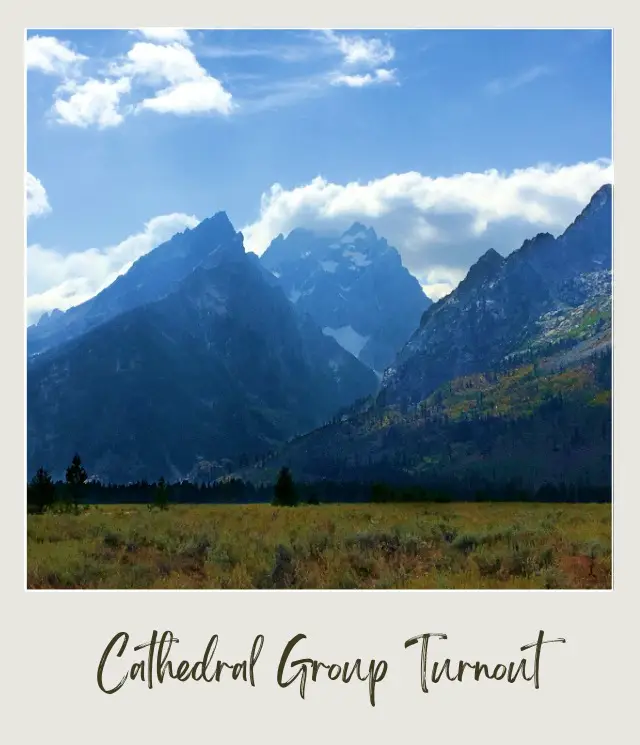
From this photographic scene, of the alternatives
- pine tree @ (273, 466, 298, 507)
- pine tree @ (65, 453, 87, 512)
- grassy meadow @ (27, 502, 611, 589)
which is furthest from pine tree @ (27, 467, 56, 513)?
pine tree @ (273, 466, 298, 507)

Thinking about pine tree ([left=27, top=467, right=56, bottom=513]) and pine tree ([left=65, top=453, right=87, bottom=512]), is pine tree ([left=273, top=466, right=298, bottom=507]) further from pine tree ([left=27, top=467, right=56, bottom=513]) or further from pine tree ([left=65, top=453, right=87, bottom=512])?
pine tree ([left=27, top=467, right=56, bottom=513])

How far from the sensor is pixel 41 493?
22.7 meters

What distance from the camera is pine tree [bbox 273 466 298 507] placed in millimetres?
33650

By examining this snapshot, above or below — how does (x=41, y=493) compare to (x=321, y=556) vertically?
above

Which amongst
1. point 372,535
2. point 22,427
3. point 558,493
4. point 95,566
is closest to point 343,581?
point 372,535

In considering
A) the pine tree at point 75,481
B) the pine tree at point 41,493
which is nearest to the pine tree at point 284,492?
the pine tree at point 75,481

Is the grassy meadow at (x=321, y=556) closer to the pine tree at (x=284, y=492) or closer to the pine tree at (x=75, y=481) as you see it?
the pine tree at (x=75, y=481)

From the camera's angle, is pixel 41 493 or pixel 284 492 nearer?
pixel 41 493

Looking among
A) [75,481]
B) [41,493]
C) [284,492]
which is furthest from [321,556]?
[284,492]

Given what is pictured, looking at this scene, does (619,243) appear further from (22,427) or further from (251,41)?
(22,427)

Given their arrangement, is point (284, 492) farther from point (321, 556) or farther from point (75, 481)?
point (321, 556)

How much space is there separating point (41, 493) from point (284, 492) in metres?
13.8

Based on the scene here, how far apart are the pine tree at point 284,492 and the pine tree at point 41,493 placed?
38.5 ft

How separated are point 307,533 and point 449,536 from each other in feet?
10.6
